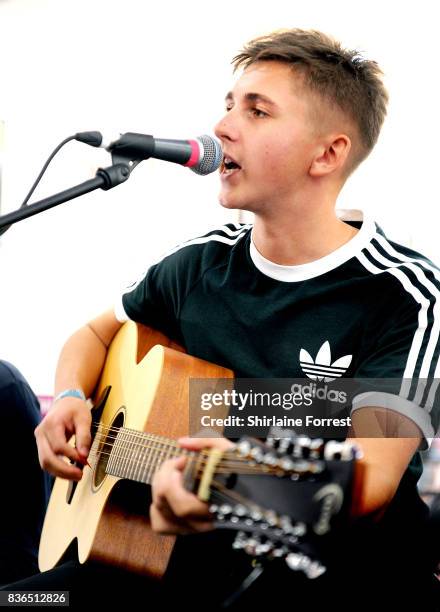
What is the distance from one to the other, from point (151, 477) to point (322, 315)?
0.47 m

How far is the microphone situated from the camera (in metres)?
1.29

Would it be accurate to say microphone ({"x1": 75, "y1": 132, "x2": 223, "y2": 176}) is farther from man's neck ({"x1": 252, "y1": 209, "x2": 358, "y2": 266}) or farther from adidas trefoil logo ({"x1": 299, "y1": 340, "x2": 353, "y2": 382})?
adidas trefoil logo ({"x1": 299, "y1": 340, "x2": 353, "y2": 382})

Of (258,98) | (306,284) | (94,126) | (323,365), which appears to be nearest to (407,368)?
(323,365)

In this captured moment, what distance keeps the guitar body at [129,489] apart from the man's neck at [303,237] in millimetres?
270

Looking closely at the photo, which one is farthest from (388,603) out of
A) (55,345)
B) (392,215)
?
(55,345)

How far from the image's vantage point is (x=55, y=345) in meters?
3.91

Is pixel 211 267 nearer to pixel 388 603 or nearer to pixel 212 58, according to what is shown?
pixel 388 603

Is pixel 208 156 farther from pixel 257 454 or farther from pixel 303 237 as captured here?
pixel 257 454

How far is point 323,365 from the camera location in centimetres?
147

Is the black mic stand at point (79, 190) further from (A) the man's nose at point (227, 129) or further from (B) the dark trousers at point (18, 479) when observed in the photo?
(B) the dark trousers at point (18, 479)

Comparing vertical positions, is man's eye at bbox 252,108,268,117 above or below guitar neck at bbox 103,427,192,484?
above

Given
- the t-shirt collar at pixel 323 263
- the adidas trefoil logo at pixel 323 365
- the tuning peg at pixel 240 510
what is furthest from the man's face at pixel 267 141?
the tuning peg at pixel 240 510

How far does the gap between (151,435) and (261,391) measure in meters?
0.27

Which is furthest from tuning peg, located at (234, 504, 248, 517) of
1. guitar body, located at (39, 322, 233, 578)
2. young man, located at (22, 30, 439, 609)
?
guitar body, located at (39, 322, 233, 578)
